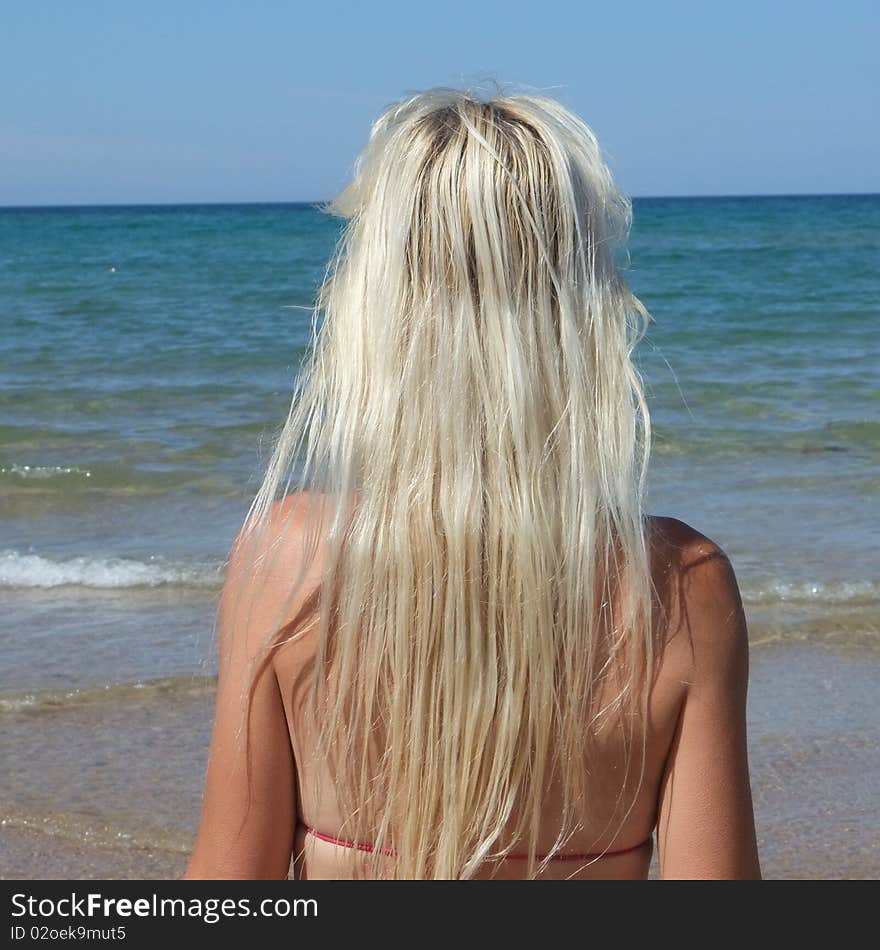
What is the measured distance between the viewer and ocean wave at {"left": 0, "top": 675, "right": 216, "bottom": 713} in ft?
14.6

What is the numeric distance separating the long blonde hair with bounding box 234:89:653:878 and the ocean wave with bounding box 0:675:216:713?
3099 mm

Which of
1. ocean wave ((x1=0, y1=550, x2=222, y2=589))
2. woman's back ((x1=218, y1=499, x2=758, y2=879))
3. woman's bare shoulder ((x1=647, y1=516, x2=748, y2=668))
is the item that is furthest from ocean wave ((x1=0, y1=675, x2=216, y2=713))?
woman's bare shoulder ((x1=647, y1=516, x2=748, y2=668))

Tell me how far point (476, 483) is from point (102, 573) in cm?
487

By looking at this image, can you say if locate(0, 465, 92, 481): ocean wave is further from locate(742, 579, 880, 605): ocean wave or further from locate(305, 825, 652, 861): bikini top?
locate(305, 825, 652, 861): bikini top

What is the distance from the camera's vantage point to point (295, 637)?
1.56 meters

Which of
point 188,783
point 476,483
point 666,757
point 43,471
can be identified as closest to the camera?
point 476,483

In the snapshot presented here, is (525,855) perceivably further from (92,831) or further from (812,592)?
(812,592)

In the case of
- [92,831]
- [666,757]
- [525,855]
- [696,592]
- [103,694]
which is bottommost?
[103,694]

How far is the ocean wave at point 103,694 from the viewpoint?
4.46 metres

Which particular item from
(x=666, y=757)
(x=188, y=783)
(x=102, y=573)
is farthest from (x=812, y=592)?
(x=666, y=757)

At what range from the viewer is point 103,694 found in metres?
4.54
